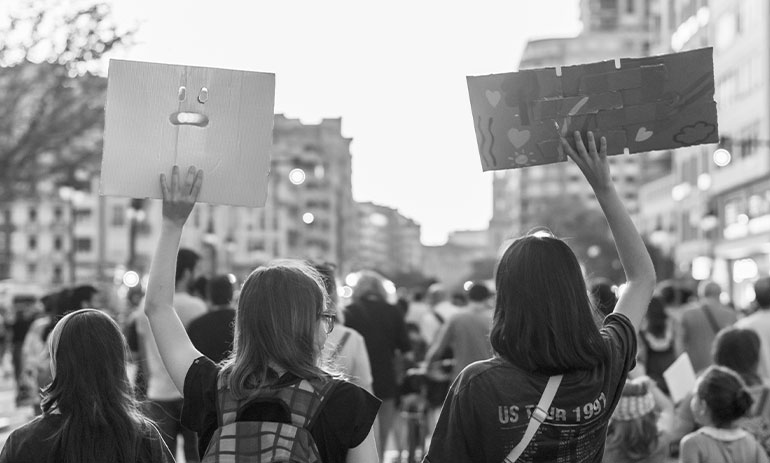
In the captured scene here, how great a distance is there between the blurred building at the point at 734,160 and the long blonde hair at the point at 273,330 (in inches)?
1660

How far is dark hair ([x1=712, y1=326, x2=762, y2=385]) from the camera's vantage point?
26.1 feet

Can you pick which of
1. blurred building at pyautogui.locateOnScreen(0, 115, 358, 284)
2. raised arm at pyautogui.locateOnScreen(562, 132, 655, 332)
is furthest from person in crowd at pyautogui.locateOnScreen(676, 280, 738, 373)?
blurred building at pyautogui.locateOnScreen(0, 115, 358, 284)

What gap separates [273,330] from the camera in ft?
13.8

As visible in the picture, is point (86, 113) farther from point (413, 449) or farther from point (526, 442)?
point (526, 442)

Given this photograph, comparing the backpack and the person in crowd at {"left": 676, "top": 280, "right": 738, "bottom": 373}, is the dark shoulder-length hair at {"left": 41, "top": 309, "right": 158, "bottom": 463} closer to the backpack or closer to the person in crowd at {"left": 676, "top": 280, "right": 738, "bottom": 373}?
the backpack

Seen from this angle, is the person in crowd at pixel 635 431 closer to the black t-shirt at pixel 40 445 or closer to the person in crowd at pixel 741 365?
the person in crowd at pixel 741 365

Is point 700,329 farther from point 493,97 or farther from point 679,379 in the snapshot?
point 493,97

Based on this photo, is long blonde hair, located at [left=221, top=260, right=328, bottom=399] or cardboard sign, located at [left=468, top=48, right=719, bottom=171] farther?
cardboard sign, located at [left=468, top=48, right=719, bottom=171]

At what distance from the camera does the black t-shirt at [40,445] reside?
435cm

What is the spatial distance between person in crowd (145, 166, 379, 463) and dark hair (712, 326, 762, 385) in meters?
4.14

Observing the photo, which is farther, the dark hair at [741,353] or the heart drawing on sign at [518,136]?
the dark hair at [741,353]

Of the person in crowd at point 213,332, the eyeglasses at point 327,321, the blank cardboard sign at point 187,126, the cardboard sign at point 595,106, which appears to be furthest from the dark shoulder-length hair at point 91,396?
the person in crowd at point 213,332

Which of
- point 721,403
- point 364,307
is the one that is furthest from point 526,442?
point 364,307

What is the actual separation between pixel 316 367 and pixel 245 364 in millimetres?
227
